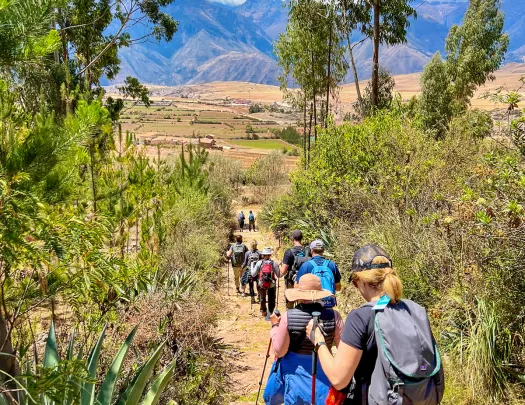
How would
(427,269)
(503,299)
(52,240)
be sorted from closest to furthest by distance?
(52,240), (503,299), (427,269)

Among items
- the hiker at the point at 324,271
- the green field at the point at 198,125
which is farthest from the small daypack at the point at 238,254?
the green field at the point at 198,125

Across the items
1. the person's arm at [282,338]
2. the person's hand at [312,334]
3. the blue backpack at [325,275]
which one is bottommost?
the blue backpack at [325,275]

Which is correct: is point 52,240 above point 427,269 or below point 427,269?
above

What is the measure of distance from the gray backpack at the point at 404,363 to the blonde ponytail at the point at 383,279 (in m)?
0.13

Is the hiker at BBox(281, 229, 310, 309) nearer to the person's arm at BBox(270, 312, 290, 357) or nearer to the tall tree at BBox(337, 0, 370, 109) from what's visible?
the person's arm at BBox(270, 312, 290, 357)

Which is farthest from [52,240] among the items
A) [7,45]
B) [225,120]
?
[225,120]

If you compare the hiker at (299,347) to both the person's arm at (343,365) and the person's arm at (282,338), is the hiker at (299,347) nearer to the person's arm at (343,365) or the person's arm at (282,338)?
the person's arm at (282,338)

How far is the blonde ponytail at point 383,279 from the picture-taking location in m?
2.45

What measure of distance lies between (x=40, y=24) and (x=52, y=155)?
86cm

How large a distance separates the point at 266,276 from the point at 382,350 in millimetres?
5414

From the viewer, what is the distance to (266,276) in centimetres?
765

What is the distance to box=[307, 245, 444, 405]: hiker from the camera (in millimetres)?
2246

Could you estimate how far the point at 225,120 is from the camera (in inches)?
5202

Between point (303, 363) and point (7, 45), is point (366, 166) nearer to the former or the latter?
point (303, 363)
